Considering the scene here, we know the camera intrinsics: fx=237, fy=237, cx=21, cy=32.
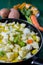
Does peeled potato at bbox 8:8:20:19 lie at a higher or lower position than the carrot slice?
higher

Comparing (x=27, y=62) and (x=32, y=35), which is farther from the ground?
(x=32, y=35)

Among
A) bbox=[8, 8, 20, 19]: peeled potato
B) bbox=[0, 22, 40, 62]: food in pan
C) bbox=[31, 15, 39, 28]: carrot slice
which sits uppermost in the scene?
bbox=[8, 8, 20, 19]: peeled potato

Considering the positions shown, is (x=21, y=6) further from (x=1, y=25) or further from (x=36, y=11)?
(x=1, y=25)

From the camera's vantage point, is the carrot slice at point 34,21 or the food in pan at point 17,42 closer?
the food in pan at point 17,42

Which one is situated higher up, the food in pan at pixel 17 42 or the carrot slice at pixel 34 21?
the carrot slice at pixel 34 21

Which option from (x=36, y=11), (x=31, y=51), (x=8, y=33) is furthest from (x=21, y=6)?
(x=31, y=51)

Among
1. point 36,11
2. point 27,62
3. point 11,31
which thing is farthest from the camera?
point 36,11

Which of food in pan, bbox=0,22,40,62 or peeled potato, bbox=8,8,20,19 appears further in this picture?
peeled potato, bbox=8,8,20,19

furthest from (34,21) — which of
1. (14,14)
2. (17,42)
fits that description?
(17,42)
